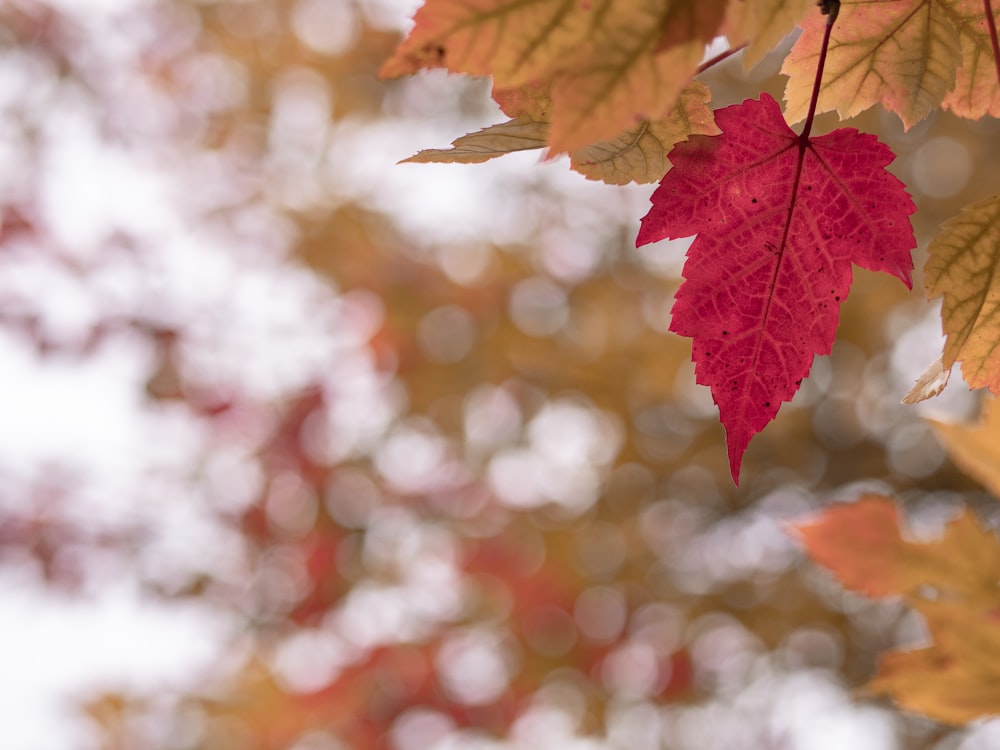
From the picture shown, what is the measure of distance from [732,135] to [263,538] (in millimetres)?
4118

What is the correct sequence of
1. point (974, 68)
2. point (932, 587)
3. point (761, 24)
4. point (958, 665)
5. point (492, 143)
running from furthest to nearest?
point (932, 587), point (958, 665), point (974, 68), point (492, 143), point (761, 24)

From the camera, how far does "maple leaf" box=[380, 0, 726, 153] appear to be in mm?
541

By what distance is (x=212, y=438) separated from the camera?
4.40 m

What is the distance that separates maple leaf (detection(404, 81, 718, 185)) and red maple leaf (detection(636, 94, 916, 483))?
22 mm

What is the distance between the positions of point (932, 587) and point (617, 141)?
0.89 metres

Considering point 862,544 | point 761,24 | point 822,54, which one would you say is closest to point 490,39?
point 761,24

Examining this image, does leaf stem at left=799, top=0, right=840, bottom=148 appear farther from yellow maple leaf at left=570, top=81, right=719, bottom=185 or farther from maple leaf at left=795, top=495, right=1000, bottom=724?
maple leaf at left=795, top=495, right=1000, bottom=724

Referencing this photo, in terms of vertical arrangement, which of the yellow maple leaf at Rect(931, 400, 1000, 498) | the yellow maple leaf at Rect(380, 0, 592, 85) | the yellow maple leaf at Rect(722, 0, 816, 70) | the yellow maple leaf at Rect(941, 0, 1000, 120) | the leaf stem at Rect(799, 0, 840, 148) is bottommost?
the yellow maple leaf at Rect(931, 400, 1000, 498)

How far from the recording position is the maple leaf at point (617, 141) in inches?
28.2

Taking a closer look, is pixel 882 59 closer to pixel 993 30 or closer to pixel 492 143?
pixel 993 30

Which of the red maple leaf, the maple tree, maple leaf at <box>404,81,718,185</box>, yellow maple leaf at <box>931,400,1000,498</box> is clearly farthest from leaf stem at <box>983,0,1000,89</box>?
yellow maple leaf at <box>931,400,1000,498</box>

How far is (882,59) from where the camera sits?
0.81 metres

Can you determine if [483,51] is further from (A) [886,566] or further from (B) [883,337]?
(B) [883,337]

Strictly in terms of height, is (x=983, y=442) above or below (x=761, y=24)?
below
